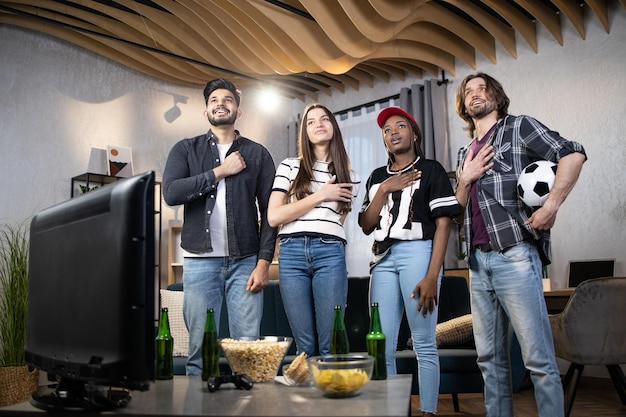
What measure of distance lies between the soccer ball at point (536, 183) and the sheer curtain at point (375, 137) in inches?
143

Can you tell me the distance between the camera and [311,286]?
2236 mm

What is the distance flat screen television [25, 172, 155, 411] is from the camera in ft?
3.41

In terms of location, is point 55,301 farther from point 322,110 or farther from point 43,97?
point 43,97

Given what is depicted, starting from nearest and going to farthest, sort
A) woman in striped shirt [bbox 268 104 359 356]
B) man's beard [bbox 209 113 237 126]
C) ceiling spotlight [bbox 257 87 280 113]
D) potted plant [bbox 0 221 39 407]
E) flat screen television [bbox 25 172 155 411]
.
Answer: flat screen television [bbox 25 172 155 411]
woman in striped shirt [bbox 268 104 359 356]
man's beard [bbox 209 113 237 126]
potted plant [bbox 0 221 39 407]
ceiling spotlight [bbox 257 87 280 113]

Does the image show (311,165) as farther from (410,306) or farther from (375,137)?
(375,137)

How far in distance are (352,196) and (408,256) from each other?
0.31m

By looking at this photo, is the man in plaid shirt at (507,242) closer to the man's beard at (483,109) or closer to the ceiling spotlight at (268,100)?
the man's beard at (483,109)

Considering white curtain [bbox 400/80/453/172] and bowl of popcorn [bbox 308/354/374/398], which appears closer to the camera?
bowl of popcorn [bbox 308/354/374/398]

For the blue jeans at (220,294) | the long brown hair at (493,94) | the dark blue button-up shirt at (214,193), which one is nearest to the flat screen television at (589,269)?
the long brown hair at (493,94)

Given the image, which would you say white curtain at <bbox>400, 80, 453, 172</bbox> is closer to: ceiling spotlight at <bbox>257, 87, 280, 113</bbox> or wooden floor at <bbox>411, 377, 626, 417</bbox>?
ceiling spotlight at <bbox>257, 87, 280, 113</bbox>

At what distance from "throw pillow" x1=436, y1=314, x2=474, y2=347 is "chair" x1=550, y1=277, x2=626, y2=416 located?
54 cm

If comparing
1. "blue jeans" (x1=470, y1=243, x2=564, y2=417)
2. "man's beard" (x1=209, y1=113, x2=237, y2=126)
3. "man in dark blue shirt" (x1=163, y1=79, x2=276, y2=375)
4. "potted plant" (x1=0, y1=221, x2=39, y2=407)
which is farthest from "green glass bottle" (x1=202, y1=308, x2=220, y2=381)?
"potted plant" (x1=0, y1=221, x2=39, y2=407)

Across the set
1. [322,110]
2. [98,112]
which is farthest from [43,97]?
[322,110]

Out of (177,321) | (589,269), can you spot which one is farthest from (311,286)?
(589,269)
